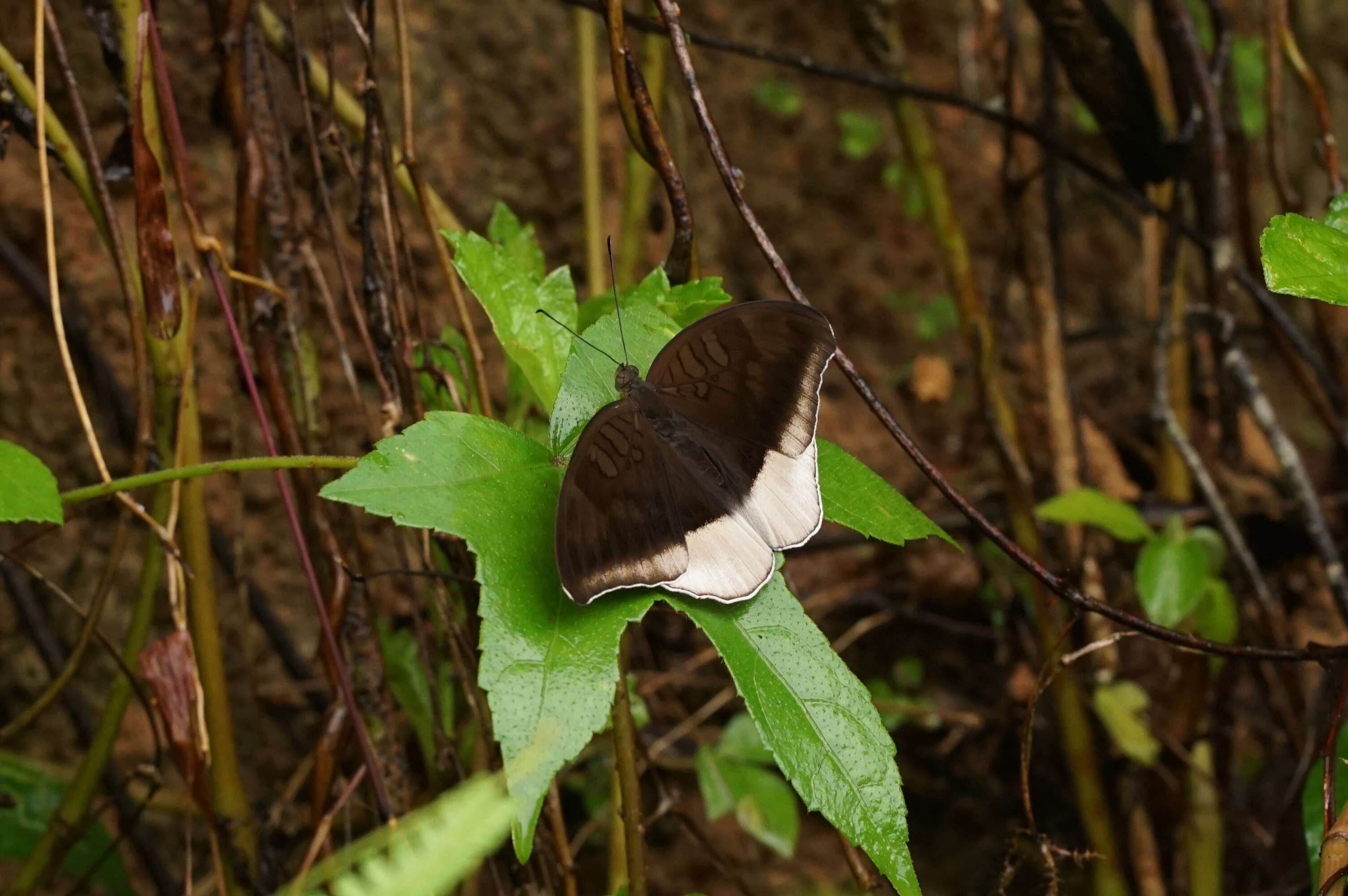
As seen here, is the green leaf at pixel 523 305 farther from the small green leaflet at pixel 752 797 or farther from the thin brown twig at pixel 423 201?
the small green leaflet at pixel 752 797

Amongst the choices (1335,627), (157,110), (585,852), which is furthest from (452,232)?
(1335,627)

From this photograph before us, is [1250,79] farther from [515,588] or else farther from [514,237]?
[515,588]

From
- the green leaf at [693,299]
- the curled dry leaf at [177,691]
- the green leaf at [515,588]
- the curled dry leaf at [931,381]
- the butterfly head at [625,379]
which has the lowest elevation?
the curled dry leaf at [931,381]

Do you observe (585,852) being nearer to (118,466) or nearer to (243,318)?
(118,466)

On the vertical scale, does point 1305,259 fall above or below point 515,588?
above

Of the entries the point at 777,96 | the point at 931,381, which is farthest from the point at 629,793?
the point at 777,96

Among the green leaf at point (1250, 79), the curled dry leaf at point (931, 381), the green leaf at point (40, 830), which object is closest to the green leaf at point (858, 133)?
the curled dry leaf at point (931, 381)
